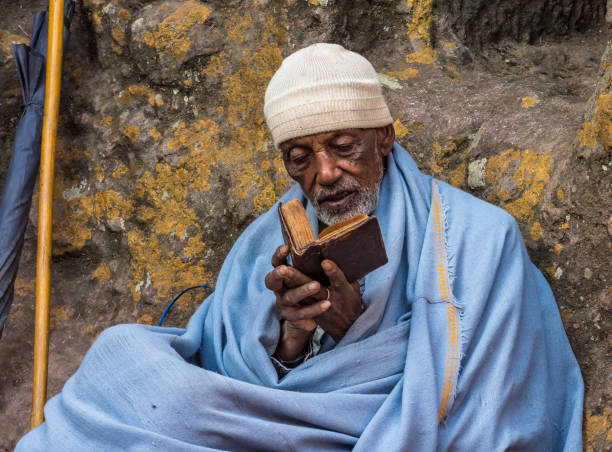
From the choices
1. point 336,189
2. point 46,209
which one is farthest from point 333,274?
point 46,209

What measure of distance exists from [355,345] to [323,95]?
774 millimetres

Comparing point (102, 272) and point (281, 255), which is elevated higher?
point (281, 255)

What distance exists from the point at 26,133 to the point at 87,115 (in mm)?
364

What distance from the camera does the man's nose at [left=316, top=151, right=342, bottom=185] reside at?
6.96 ft

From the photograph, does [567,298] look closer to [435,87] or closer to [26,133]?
[435,87]

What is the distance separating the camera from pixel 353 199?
2.17 metres

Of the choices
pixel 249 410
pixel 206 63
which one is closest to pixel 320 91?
pixel 249 410

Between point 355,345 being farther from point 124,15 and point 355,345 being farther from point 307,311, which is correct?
point 124,15

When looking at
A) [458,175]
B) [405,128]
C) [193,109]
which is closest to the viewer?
[458,175]

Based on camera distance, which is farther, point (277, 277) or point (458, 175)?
point (458, 175)

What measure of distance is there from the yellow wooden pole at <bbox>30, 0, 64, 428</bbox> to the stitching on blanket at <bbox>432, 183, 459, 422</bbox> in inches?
65.9

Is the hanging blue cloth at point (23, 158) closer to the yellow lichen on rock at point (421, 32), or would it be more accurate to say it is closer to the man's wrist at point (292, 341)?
the man's wrist at point (292, 341)

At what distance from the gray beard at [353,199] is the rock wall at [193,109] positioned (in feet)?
2.16

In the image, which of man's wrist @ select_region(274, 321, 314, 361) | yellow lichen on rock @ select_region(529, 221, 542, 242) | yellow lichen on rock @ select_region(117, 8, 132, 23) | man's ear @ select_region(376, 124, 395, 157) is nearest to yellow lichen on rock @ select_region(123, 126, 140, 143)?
yellow lichen on rock @ select_region(117, 8, 132, 23)
